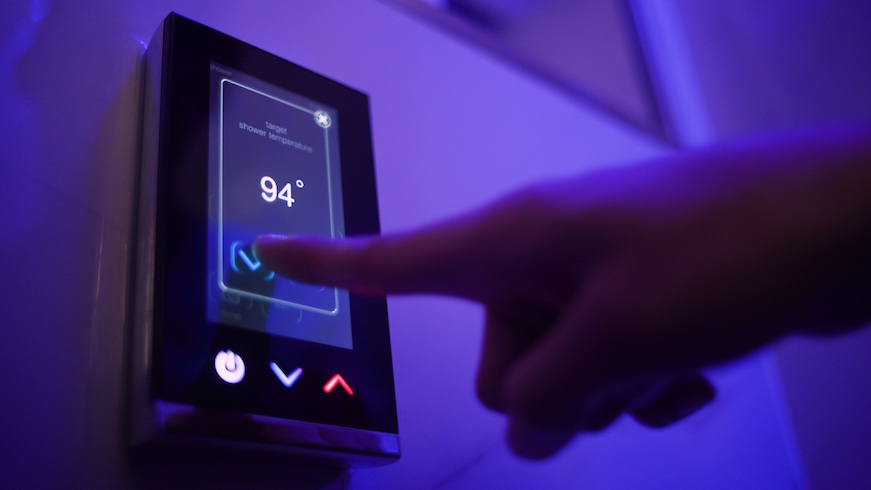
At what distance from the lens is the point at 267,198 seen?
559 mm

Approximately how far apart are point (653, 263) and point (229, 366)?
0.30m

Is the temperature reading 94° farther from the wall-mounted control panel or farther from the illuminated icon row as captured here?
the illuminated icon row

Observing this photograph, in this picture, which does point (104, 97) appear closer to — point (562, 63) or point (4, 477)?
point (4, 477)

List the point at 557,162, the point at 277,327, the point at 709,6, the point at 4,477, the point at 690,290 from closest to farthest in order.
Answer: the point at 690,290 < the point at 4,477 < the point at 277,327 < the point at 557,162 < the point at 709,6

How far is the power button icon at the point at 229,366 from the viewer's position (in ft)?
1.54

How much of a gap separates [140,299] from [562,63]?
0.93m

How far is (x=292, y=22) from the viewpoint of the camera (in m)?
0.72

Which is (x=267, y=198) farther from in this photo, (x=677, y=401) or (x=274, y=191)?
(x=677, y=401)

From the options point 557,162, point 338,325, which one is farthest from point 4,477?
point 557,162

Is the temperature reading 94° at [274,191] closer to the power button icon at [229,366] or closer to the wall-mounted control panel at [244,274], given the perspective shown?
the wall-mounted control panel at [244,274]

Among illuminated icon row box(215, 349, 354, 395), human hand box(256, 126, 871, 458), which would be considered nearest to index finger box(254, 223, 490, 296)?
human hand box(256, 126, 871, 458)

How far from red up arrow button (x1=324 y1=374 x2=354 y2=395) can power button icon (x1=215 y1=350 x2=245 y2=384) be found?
0.23ft

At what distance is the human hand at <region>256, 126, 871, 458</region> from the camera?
30 centimetres

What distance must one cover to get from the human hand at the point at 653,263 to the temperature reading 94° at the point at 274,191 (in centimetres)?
21
